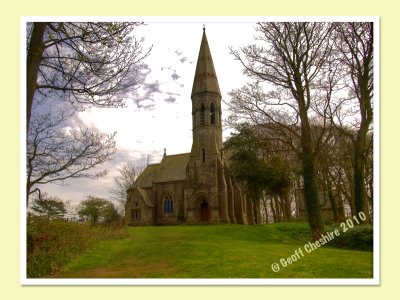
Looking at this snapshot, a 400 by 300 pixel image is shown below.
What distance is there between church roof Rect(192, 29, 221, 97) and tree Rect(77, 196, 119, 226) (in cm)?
1650

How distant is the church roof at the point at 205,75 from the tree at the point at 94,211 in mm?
16498

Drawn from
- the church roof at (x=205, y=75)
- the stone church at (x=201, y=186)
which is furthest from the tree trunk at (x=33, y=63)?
the church roof at (x=205, y=75)

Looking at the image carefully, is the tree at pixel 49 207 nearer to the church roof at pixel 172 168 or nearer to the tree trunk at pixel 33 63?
the tree trunk at pixel 33 63

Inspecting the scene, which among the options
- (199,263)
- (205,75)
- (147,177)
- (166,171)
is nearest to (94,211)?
(199,263)

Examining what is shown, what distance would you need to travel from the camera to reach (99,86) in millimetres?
10867

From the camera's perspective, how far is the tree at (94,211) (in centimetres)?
1769

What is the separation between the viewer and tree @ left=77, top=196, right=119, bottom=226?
17.7m

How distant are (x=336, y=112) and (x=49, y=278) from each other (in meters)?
14.1

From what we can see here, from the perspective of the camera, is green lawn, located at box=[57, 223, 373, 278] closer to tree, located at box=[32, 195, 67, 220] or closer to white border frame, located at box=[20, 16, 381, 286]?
white border frame, located at box=[20, 16, 381, 286]

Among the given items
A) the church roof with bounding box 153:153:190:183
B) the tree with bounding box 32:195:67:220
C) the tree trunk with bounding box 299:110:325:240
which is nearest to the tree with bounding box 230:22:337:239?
the tree trunk with bounding box 299:110:325:240

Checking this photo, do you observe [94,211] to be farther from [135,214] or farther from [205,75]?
[135,214]

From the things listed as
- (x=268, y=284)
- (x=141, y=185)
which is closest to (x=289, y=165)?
(x=268, y=284)

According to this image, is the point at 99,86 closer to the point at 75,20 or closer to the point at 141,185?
the point at 75,20

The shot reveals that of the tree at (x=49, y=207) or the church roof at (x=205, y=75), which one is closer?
the tree at (x=49, y=207)
